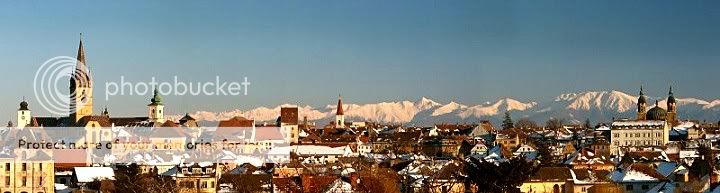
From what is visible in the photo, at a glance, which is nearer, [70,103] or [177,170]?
[177,170]

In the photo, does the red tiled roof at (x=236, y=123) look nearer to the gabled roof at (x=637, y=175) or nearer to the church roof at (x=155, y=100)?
the church roof at (x=155, y=100)

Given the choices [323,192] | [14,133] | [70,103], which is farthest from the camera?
[70,103]

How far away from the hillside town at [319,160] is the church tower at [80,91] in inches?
5.2

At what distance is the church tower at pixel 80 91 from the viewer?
9869cm

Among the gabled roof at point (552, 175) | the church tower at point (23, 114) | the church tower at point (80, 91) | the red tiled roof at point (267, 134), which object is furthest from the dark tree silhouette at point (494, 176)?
the church tower at point (23, 114)

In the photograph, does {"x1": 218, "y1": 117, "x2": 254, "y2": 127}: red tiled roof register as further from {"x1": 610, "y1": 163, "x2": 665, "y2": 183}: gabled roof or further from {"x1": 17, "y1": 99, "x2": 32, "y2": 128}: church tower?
{"x1": 610, "y1": 163, "x2": 665, "y2": 183}: gabled roof

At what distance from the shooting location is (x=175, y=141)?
8650 cm

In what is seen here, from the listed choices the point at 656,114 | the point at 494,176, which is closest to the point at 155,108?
the point at 656,114

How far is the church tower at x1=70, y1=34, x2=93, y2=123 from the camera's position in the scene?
98.7m

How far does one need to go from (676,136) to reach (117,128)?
56.0 metres

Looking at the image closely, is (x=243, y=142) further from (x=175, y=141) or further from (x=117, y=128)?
(x=117, y=128)

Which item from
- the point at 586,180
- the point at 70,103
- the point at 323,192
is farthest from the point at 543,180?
the point at 70,103

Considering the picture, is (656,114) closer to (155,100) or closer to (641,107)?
(641,107)

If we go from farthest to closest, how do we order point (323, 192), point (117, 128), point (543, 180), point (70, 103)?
point (70, 103) < point (117, 128) < point (543, 180) < point (323, 192)
